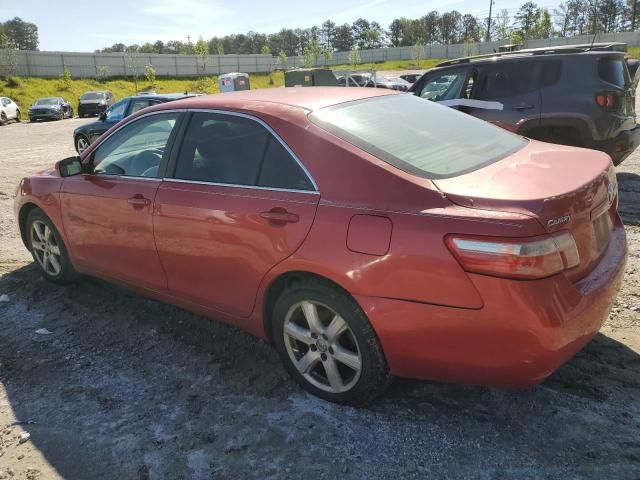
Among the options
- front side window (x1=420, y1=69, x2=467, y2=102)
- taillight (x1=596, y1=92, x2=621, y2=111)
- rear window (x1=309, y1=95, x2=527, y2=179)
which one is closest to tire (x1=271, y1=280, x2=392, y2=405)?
rear window (x1=309, y1=95, x2=527, y2=179)

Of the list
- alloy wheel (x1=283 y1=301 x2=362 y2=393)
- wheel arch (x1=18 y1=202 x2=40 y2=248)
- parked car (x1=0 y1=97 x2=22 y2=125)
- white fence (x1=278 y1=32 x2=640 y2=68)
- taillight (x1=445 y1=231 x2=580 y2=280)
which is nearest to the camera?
taillight (x1=445 y1=231 x2=580 y2=280)

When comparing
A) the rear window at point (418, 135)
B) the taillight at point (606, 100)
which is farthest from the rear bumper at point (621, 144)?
the rear window at point (418, 135)

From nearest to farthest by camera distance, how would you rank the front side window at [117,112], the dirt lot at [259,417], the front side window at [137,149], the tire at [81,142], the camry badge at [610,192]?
the dirt lot at [259,417] < the camry badge at [610,192] < the front side window at [137,149] < the front side window at [117,112] < the tire at [81,142]

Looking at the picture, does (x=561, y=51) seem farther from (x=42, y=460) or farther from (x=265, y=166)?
(x=42, y=460)

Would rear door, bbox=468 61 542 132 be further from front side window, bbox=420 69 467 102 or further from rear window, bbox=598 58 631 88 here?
rear window, bbox=598 58 631 88

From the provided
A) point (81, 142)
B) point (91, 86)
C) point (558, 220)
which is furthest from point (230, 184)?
point (91, 86)

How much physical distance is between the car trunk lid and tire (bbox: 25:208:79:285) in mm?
3366

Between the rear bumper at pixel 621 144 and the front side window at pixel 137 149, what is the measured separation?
5.25m

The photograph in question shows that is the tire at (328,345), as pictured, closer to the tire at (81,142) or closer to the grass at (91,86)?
the tire at (81,142)

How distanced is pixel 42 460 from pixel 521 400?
241 cm

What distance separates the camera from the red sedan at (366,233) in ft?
7.49

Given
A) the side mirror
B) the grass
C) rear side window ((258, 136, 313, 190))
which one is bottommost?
the side mirror

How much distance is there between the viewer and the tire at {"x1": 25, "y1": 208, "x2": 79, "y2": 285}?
4.54 meters

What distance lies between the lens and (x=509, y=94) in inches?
280
